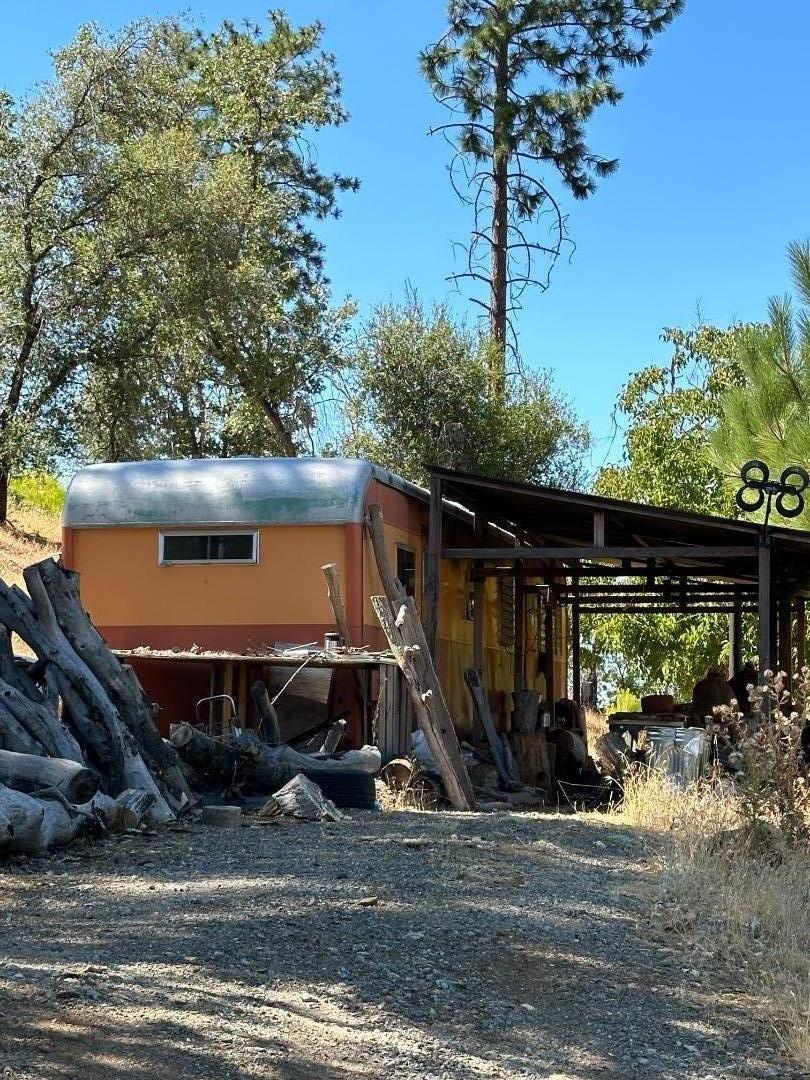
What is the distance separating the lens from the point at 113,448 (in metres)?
26.0

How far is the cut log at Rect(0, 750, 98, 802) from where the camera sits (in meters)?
8.38

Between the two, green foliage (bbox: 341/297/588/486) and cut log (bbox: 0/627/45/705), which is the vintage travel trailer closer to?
cut log (bbox: 0/627/45/705)

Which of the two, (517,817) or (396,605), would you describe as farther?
(396,605)

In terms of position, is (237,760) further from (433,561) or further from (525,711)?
(525,711)

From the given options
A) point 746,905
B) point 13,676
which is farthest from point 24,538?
point 746,905

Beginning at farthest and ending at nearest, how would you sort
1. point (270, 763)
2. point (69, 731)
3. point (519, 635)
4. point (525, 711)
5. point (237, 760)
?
point (519, 635) → point (525, 711) → point (270, 763) → point (237, 760) → point (69, 731)

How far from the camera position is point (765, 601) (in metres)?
14.0

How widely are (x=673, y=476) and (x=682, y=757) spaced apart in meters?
11.9

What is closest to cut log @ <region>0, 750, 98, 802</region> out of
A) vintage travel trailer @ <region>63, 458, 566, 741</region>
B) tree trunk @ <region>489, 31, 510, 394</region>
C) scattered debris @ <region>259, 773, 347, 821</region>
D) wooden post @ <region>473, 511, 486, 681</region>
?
scattered debris @ <region>259, 773, 347, 821</region>

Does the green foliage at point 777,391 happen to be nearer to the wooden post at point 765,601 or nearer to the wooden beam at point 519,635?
the wooden post at point 765,601

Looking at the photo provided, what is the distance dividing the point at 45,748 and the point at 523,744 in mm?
7406

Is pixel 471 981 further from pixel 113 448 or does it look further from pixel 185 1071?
pixel 113 448

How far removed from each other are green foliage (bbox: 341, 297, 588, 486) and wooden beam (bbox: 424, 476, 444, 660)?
11123mm

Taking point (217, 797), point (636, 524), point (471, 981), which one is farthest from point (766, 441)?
point (471, 981)
